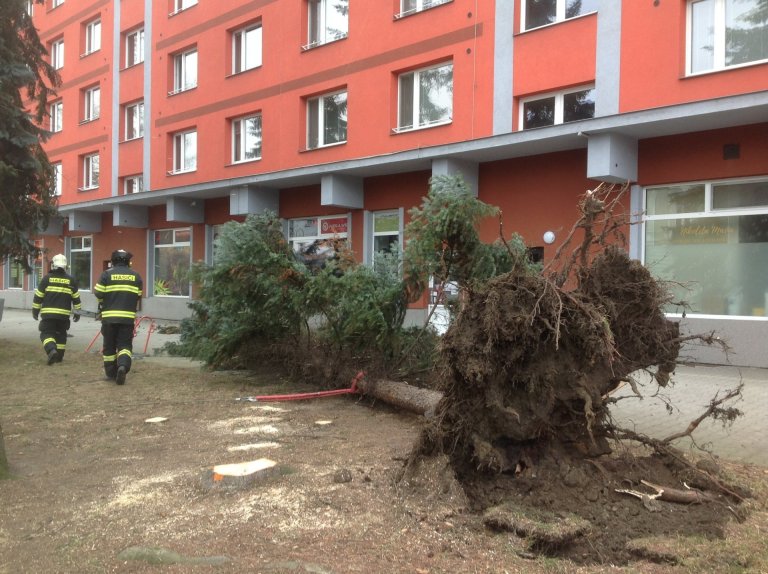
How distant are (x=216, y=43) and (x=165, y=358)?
11.4 meters

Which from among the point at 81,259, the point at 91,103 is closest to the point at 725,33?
the point at 91,103

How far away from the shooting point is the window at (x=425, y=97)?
45.5ft

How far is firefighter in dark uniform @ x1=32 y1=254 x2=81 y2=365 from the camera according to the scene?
10.1 meters

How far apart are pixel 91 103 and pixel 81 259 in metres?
5.95

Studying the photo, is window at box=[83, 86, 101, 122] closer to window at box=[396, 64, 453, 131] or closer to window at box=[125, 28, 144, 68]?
window at box=[125, 28, 144, 68]

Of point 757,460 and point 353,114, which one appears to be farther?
point 353,114

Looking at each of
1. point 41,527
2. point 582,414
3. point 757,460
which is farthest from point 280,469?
point 757,460

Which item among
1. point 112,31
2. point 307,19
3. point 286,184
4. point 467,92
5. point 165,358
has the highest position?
point 112,31

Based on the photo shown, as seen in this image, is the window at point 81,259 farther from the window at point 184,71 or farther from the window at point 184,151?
the window at point 184,71

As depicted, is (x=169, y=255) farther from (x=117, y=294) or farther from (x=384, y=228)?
Answer: (x=117, y=294)

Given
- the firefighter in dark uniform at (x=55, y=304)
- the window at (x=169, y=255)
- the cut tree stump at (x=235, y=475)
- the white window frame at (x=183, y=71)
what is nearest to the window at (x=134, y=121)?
the white window frame at (x=183, y=71)

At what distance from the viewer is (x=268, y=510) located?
3877mm

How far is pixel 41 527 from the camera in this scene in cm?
370

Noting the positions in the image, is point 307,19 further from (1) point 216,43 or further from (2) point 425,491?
(2) point 425,491
